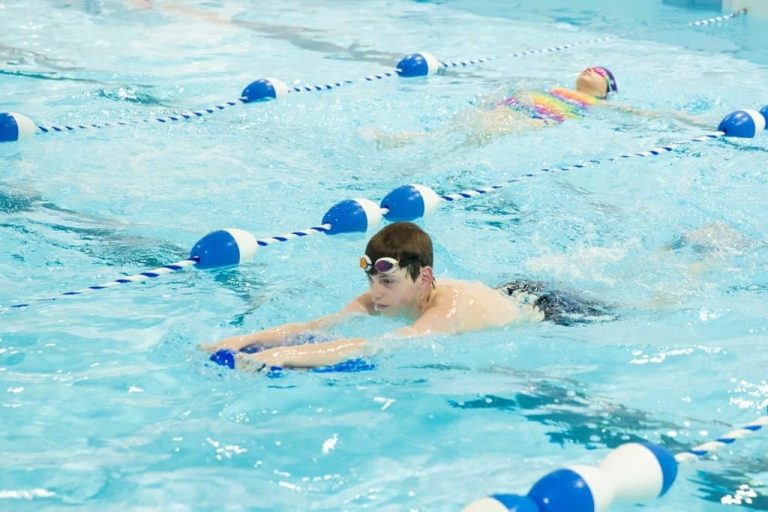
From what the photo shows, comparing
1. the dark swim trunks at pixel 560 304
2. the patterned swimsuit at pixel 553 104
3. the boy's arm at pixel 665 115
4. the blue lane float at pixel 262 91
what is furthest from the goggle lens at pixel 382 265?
the blue lane float at pixel 262 91

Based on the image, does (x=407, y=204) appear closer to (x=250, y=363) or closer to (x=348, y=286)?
(x=348, y=286)

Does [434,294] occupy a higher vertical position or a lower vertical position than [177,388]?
higher

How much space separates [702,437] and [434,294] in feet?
3.35

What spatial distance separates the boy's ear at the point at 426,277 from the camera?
3836mm

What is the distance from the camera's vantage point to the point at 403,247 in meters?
3.75

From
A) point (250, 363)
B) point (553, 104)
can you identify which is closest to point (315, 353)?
point (250, 363)

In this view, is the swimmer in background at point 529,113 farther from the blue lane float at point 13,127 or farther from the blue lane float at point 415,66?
the blue lane float at point 13,127

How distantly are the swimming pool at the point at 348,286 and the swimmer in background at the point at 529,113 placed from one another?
0.30 feet

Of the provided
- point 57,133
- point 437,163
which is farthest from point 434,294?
point 57,133

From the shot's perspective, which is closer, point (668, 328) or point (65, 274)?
point (668, 328)

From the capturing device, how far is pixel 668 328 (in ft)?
13.7

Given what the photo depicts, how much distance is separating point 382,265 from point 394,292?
0.11 metres

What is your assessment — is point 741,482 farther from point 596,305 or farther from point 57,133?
A: point 57,133

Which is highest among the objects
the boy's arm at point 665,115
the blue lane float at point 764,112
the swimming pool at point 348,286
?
the blue lane float at point 764,112
